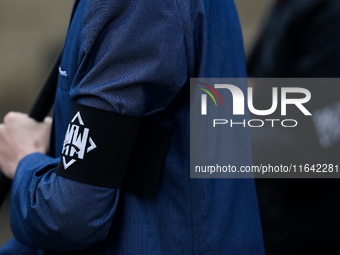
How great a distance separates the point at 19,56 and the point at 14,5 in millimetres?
501

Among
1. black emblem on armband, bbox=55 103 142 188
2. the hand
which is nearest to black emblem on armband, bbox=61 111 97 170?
black emblem on armband, bbox=55 103 142 188

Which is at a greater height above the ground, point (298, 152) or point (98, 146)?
point (298, 152)

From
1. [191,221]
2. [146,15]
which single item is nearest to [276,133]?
[191,221]

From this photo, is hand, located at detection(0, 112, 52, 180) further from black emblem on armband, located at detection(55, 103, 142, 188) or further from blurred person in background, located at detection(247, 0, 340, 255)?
blurred person in background, located at detection(247, 0, 340, 255)

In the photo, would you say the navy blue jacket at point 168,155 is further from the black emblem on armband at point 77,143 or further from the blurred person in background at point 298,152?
the blurred person in background at point 298,152

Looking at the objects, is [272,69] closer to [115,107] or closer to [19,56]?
[115,107]

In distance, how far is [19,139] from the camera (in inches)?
32.9

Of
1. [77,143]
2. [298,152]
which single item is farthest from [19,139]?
[298,152]

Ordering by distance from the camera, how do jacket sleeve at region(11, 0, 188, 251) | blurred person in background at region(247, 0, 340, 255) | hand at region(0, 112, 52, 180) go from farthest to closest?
blurred person in background at region(247, 0, 340, 255) < hand at region(0, 112, 52, 180) < jacket sleeve at region(11, 0, 188, 251)

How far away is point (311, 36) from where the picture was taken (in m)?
1.32

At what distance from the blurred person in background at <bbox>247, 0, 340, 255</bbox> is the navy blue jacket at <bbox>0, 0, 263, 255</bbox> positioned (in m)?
0.54

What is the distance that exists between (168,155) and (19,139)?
1.13 feet

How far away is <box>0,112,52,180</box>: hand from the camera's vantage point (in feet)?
2.67

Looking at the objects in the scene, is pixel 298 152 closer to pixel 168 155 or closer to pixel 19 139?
pixel 168 155
